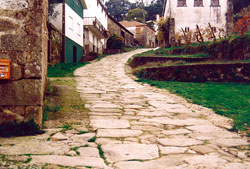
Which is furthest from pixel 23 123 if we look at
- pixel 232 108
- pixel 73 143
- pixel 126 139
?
pixel 232 108

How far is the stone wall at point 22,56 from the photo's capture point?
11.4 ft

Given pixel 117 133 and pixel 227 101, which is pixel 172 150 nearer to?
pixel 117 133

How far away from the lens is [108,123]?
395 cm

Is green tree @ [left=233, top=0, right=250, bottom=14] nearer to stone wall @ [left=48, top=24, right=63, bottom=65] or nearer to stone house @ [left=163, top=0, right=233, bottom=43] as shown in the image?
stone house @ [left=163, top=0, right=233, bottom=43]

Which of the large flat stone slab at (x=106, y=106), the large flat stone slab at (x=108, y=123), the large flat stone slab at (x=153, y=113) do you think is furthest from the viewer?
the large flat stone slab at (x=106, y=106)

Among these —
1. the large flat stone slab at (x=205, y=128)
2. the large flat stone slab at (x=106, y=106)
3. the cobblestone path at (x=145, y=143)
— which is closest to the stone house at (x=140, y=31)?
the large flat stone slab at (x=106, y=106)

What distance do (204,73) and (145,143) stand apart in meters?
6.99

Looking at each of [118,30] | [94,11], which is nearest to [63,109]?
[94,11]

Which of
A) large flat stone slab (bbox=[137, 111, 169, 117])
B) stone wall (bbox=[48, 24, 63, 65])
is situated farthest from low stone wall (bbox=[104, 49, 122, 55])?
large flat stone slab (bbox=[137, 111, 169, 117])

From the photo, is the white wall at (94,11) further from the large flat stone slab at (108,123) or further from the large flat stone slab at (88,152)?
the large flat stone slab at (88,152)

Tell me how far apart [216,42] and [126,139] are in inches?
443

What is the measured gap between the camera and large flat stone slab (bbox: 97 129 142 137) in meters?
3.36

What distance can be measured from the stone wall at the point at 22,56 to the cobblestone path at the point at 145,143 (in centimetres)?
55

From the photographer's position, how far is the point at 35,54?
3.56 m
